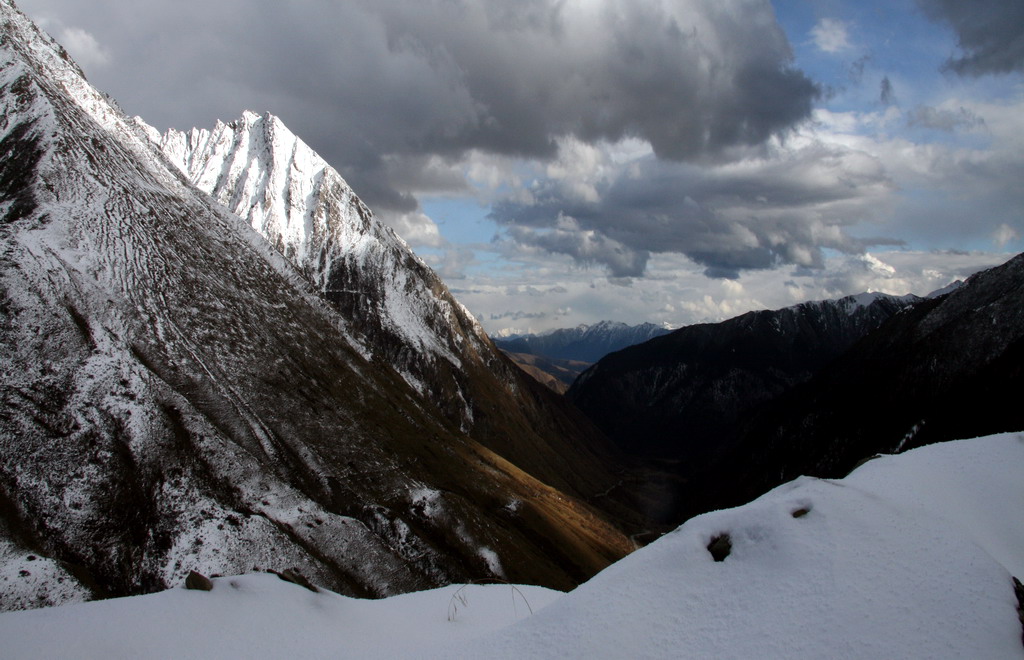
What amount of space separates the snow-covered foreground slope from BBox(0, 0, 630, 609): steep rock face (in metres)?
53.8

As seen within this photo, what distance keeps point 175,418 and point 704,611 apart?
8208cm

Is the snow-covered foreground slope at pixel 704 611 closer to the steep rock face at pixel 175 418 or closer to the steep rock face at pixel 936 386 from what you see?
the steep rock face at pixel 175 418

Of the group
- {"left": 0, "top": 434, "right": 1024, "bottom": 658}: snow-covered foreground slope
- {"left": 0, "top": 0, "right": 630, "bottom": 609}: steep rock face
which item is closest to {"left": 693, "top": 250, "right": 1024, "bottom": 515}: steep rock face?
{"left": 0, "top": 0, "right": 630, "bottom": 609}: steep rock face

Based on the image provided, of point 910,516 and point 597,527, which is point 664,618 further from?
point 597,527

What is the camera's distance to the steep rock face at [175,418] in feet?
200

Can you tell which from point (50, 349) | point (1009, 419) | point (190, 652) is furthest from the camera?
point (1009, 419)

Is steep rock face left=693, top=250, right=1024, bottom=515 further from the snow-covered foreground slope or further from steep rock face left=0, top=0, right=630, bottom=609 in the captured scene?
the snow-covered foreground slope

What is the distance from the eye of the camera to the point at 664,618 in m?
10.1

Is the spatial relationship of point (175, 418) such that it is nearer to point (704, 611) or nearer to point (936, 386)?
point (704, 611)

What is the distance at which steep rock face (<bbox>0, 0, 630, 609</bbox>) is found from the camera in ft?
200

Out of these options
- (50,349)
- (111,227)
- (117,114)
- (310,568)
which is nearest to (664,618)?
(310,568)

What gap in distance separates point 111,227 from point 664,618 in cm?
11327

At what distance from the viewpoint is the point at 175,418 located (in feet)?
243

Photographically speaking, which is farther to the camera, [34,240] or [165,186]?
[165,186]
